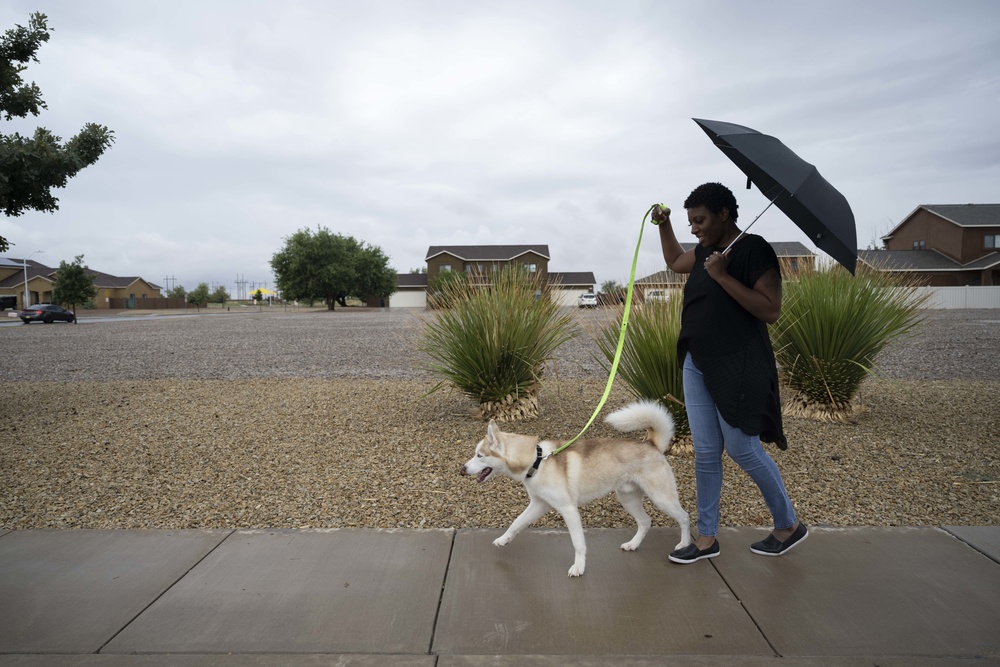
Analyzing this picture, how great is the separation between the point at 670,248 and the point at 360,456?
3.54 m

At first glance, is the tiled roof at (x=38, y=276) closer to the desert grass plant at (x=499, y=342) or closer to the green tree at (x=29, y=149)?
the green tree at (x=29, y=149)

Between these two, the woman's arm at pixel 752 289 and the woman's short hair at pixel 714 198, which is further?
the woman's short hair at pixel 714 198

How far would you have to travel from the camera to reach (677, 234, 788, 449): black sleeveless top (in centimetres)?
350

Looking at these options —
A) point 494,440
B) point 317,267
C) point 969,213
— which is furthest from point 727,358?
point 317,267

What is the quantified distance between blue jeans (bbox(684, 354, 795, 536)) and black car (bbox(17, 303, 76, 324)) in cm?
4443

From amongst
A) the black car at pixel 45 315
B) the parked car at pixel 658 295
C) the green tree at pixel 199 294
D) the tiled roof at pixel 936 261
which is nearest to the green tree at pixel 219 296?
the green tree at pixel 199 294

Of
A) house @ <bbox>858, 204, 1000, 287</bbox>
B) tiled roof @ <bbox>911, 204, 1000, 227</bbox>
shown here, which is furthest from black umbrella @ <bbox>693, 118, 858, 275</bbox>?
tiled roof @ <bbox>911, 204, 1000, 227</bbox>

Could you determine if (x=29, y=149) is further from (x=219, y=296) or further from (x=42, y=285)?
(x=219, y=296)

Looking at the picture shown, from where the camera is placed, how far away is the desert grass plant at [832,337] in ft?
23.8

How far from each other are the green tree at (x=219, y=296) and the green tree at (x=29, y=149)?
111630 millimetres

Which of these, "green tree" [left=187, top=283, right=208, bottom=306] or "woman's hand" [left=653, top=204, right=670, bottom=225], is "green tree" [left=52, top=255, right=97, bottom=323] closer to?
"green tree" [left=187, top=283, right=208, bottom=306]

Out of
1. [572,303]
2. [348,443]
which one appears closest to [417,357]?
[572,303]

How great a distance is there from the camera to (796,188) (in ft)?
10.9

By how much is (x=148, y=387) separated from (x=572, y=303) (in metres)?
6.76
